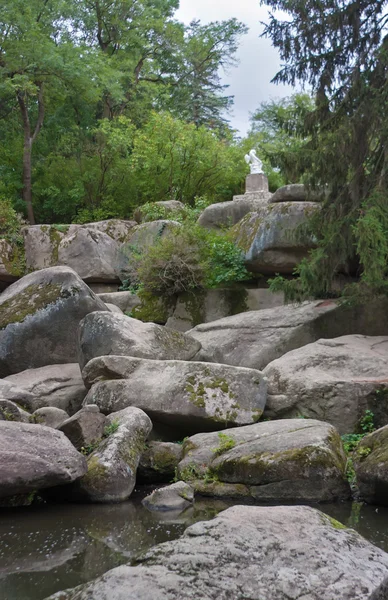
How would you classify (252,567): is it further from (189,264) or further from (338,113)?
(189,264)

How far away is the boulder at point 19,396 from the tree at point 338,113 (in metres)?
4.87

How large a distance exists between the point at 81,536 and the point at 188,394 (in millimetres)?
2980

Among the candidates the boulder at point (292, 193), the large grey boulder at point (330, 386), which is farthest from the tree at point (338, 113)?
the boulder at point (292, 193)

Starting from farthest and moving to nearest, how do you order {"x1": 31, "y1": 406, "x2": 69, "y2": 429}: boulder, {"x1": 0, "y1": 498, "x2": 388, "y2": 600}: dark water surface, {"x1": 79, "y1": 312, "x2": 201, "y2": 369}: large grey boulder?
1. {"x1": 79, "y1": 312, "x2": 201, "y2": 369}: large grey boulder
2. {"x1": 31, "y1": 406, "x2": 69, "y2": 429}: boulder
3. {"x1": 0, "y1": 498, "x2": 388, "y2": 600}: dark water surface

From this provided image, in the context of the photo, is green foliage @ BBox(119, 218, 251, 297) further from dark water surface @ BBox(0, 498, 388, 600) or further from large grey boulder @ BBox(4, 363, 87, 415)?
dark water surface @ BBox(0, 498, 388, 600)

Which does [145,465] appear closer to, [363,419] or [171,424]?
[171,424]

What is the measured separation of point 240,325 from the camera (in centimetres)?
1114

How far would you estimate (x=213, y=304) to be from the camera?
13.3 metres

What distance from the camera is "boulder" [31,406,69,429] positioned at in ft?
26.9

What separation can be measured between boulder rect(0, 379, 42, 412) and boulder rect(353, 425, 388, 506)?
5.00 m

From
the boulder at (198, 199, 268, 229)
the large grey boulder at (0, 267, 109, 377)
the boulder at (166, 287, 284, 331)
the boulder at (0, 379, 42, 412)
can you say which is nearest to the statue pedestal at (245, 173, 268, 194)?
the boulder at (198, 199, 268, 229)

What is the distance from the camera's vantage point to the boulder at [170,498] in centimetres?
637

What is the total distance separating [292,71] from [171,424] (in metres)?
6.79

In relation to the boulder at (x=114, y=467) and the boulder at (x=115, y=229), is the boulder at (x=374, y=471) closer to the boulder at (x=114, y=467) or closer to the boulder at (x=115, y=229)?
the boulder at (x=114, y=467)
